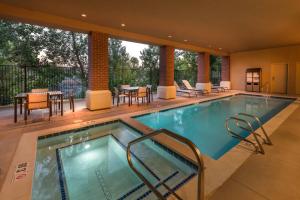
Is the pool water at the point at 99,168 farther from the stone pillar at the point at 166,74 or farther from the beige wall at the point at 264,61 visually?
the beige wall at the point at 264,61

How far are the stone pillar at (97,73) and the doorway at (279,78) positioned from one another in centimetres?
1184

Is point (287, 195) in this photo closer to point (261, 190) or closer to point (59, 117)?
point (261, 190)

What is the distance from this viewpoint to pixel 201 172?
5.16ft

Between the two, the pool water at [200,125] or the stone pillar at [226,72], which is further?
the stone pillar at [226,72]

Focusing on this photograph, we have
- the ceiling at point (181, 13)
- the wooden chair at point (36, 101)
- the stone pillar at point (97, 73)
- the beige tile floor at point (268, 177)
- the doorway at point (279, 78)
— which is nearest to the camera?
the beige tile floor at point (268, 177)

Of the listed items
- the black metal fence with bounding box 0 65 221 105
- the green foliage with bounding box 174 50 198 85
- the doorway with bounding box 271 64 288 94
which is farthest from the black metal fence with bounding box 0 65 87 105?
the doorway with bounding box 271 64 288 94

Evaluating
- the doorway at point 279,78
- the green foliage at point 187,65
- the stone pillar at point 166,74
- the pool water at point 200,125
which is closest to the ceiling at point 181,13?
the stone pillar at point 166,74

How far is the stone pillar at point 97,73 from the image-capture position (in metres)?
6.24

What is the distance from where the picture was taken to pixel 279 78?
12.3m

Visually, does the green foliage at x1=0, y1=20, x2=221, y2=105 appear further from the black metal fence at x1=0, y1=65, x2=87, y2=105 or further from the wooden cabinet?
the wooden cabinet

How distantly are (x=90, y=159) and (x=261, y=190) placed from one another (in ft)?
8.47

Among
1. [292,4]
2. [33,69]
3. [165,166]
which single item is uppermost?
[292,4]

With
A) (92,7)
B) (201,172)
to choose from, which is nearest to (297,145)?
(201,172)

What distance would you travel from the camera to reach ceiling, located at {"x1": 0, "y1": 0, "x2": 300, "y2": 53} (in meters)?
4.42
